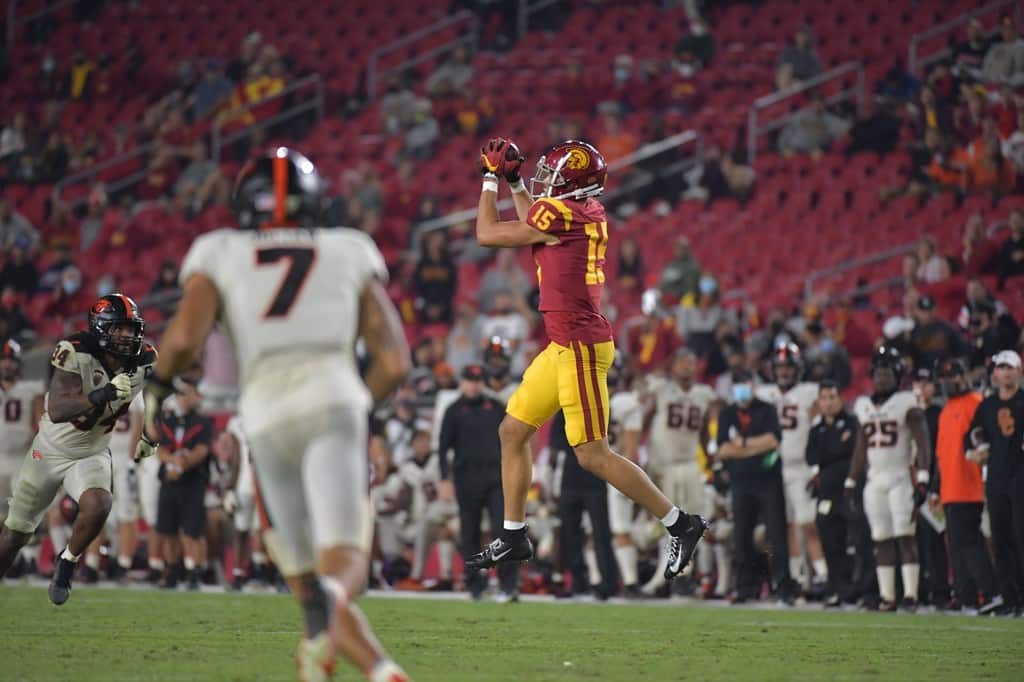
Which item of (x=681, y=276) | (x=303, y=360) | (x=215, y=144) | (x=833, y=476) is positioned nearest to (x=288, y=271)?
(x=303, y=360)

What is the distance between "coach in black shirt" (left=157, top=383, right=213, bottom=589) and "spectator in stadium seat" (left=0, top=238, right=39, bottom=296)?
20.7ft

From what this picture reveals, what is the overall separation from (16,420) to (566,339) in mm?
8876

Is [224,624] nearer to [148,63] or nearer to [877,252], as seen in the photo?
[877,252]

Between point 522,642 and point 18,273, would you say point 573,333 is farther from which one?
point 18,273

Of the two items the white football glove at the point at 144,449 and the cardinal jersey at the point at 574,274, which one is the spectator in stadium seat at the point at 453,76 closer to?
the cardinal jersey at the point at 574,274

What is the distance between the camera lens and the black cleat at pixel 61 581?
406 inches

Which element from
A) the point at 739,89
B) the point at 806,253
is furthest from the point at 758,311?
the point at 739,89

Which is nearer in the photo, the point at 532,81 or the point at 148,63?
the point at 532,81

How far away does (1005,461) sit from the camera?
487 inches

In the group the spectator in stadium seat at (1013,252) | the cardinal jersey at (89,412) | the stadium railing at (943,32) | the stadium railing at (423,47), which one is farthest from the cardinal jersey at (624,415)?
the stadium railing at (423,47)

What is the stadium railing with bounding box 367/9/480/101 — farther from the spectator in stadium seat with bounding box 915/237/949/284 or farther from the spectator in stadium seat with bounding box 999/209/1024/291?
the spectator in stadium seat with bounding box 999/209/1024/291

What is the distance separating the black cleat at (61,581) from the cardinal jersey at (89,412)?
712mm

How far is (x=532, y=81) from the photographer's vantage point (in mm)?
23578

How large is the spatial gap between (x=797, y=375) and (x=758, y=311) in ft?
11.5
